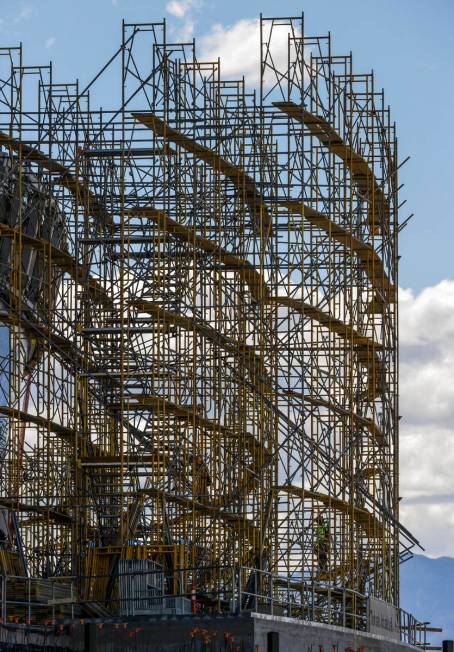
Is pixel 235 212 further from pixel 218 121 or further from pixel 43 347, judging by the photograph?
pixel 43 347

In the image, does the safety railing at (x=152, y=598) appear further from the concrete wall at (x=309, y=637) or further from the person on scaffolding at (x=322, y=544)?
the person on scaffolding at (x=322, y=544)

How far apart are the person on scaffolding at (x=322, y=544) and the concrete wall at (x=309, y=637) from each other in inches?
217

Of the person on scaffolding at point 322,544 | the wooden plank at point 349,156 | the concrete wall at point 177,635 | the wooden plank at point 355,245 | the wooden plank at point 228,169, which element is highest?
the wooden plank at point 349,156

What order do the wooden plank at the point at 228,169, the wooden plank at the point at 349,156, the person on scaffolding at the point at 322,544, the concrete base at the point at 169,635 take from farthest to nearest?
the wooden plank at the point at 349,156
the person on scaffolding at the point at 322,544
the wooden plank at the point at 228,169
the concrete base at the point at 169,635

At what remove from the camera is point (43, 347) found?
5994 centimetres

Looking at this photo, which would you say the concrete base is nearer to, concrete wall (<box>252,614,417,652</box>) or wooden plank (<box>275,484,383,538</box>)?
concrete wall (<box>252,614,417,652</box>)

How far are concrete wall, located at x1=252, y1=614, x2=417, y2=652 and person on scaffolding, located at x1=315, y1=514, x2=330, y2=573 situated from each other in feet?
18.1

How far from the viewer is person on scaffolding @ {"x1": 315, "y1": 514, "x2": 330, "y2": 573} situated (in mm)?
57375

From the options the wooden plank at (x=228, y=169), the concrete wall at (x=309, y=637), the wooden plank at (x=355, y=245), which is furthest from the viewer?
the wooden plank at (x=355, y=245)

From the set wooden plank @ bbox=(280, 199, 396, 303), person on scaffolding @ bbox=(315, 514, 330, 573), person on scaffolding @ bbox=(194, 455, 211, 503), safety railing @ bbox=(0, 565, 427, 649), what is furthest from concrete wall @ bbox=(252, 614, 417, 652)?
wooden plank @ bbox=(280, 199, 396, 303)

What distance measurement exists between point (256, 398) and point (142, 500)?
8247mm

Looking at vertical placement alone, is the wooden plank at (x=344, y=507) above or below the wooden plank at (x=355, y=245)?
below

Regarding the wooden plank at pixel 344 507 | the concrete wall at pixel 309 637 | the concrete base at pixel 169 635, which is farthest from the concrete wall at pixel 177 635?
the wooden plank at pixel 344 507

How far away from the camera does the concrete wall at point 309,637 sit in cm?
4038
